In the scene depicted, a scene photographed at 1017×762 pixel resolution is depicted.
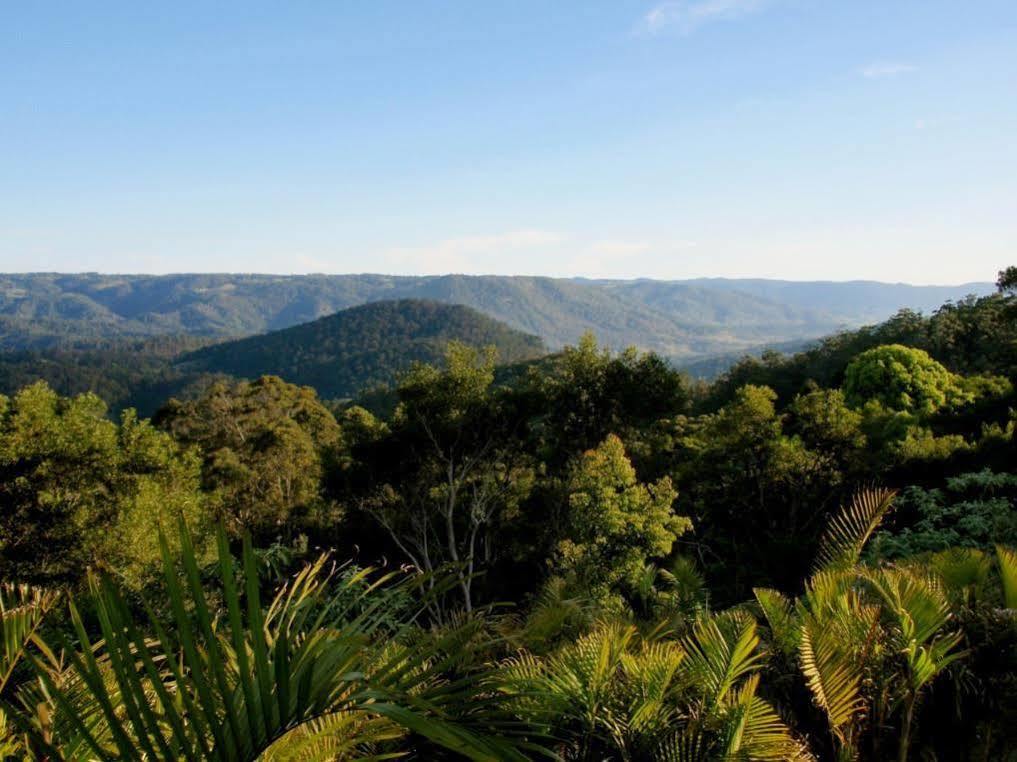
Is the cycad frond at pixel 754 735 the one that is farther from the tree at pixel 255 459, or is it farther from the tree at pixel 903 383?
the tree at pixel 903 383

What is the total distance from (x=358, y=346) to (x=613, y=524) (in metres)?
136

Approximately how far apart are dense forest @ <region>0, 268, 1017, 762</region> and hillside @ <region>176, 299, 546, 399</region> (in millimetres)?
96552

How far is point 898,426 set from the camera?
48.5 ft

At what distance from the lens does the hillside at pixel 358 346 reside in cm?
12544

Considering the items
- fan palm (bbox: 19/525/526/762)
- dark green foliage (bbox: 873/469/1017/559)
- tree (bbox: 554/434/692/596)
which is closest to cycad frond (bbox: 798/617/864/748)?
fan palm (bbox: 19/525/526/762)

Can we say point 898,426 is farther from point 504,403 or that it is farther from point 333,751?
point 333,751

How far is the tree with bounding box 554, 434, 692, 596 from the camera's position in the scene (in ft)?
33.2

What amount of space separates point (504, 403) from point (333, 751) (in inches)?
465

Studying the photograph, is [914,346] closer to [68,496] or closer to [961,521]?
[961,521]

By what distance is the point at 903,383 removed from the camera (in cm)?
1825

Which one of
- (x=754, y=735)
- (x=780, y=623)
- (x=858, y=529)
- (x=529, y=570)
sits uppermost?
(x=858, y=529)

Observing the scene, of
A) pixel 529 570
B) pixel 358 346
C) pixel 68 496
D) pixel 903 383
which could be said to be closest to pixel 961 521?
pixel 529 570

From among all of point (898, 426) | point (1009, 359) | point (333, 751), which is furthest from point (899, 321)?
point (333, 751)

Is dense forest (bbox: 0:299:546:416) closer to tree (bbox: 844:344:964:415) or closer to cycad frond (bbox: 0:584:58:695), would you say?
tree (bbox: 844:344:964:415)
